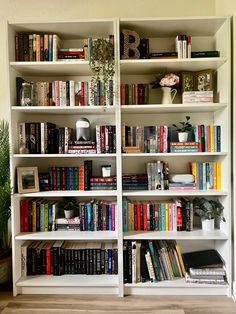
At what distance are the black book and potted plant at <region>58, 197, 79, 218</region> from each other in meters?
1.04

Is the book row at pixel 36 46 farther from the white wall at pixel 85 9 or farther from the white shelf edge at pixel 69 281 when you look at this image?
the white shelf edge at pixel 69 281

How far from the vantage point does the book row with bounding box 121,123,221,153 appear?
230 centimetres

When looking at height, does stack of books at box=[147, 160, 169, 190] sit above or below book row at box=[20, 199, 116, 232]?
above

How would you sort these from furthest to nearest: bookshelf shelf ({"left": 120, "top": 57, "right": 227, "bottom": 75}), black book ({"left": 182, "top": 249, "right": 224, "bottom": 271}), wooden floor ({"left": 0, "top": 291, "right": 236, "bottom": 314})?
black book ({"left": 182, "top": 249, "right": 224, "bottom": 271}) < bookshelf shelf ({"left": 120, "top": 57, "right": 227, "bottom": 75}) < wooden floor ({"left": 0, "top": 291, "right": 236, "bottom": 314})

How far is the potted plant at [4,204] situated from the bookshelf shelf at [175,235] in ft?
3.31

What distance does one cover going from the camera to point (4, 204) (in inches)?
90.0

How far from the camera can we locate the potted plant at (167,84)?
2.29m

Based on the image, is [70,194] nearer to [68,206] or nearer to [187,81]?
[68,206]

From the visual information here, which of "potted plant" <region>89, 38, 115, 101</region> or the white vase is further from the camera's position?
Result: the white vase

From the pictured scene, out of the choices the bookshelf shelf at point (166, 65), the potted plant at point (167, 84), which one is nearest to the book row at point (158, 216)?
the potted plant at point (167, 84)

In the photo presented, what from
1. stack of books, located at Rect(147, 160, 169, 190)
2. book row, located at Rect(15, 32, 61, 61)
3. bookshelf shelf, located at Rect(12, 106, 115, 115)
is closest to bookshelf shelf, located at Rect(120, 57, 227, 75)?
bookshelf shelf, located at Rect(12, 106, 115, 115)

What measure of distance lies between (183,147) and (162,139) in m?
0.18

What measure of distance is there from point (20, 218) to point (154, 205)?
3.73 ft

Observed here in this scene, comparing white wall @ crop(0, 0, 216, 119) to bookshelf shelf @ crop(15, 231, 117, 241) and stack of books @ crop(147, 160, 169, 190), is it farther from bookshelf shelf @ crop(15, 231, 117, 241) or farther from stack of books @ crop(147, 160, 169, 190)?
stack of books @ crop(147, 160, 169, 190)
